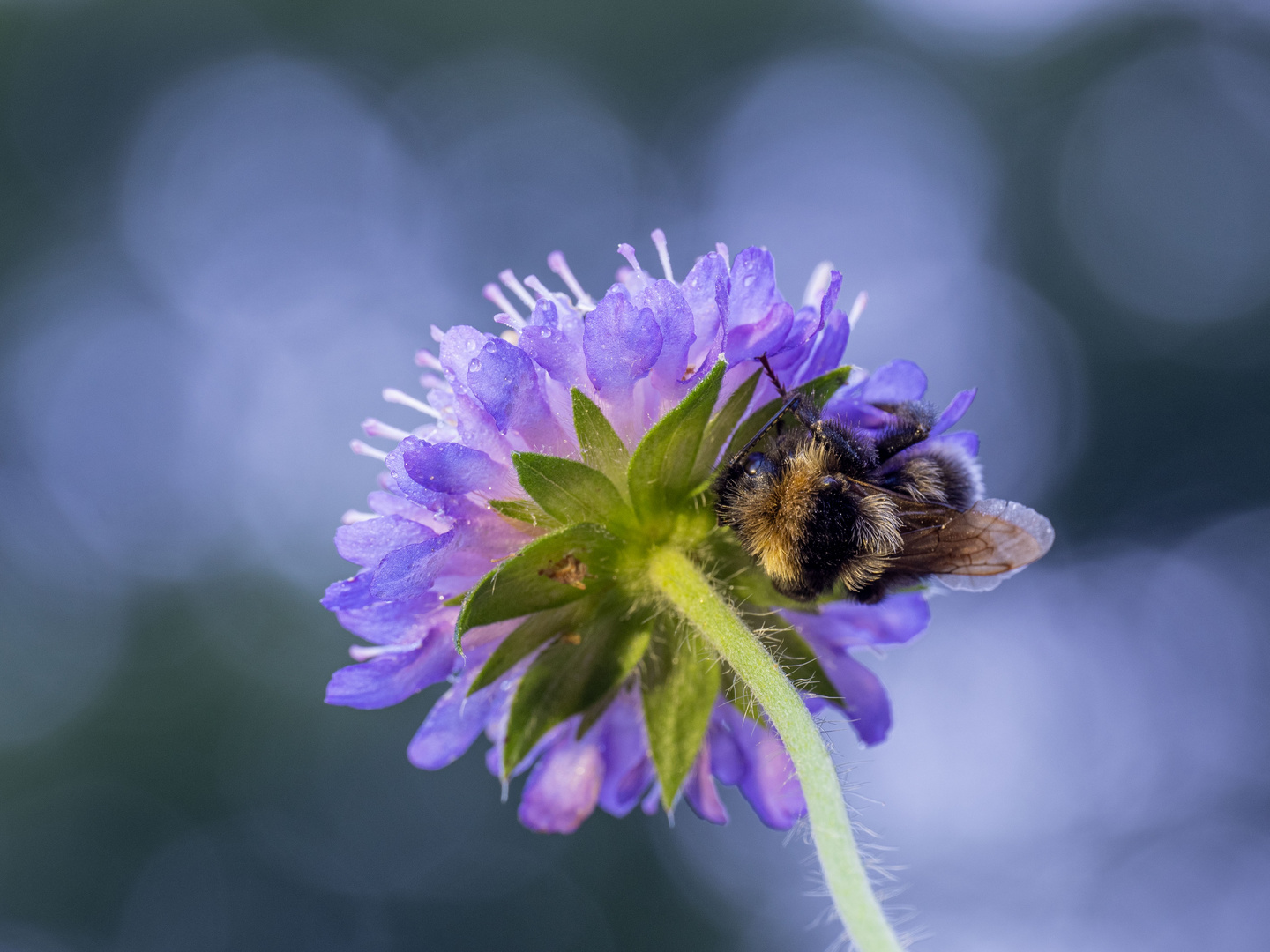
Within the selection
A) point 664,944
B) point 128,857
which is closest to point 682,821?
point 664,944

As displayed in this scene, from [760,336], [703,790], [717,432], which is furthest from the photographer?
[703,790]

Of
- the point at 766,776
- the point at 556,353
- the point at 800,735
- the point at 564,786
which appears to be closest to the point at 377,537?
the point at 556,353

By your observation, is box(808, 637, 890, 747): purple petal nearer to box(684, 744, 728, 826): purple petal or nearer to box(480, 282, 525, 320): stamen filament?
box(684, 744, 728, 826): purple petal

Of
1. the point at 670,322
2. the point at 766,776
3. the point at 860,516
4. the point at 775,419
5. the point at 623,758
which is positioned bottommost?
the point at 766,776

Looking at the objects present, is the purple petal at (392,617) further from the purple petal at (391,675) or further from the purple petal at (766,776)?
the purple petal at (766,776)

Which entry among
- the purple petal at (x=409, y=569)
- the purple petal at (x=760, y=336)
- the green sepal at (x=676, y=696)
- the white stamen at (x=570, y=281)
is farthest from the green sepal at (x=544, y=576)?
the white stamen at (x=570, y=281)

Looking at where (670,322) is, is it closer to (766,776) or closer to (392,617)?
(392,617)
